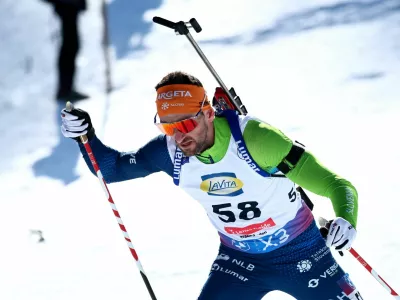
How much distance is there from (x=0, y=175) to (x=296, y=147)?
448 cm

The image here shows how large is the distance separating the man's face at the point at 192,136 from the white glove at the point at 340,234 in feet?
2.21

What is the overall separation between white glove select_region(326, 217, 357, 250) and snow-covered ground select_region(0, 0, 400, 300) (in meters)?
1.49

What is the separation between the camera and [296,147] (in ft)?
9.95

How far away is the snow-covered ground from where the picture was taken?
4.94 metres

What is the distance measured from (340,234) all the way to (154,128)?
178 inches

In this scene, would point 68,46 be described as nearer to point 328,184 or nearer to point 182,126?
point 182,126

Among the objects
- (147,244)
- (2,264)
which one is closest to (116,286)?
(147,244)

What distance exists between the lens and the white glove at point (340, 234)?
2832 millimetres

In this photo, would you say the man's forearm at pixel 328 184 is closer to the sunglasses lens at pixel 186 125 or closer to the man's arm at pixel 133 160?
the sunglasses lens at pixel 186 125

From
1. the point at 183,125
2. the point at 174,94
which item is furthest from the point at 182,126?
the point at 174,94

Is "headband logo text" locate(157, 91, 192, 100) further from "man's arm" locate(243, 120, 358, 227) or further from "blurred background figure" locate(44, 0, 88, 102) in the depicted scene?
"blurred background figure" locate(44, 0, 88, 102)

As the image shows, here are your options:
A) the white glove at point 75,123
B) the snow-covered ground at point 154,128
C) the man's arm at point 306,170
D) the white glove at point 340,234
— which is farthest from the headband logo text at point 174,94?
the snow-covered ground at point 154,128

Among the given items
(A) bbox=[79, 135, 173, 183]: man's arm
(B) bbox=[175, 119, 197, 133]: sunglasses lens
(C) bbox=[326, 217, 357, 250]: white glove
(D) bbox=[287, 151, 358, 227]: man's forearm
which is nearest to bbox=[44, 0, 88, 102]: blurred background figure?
(A) bbox=[79, 135, 173, 183]: man's arm

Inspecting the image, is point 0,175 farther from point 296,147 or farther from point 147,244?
point 296,147
